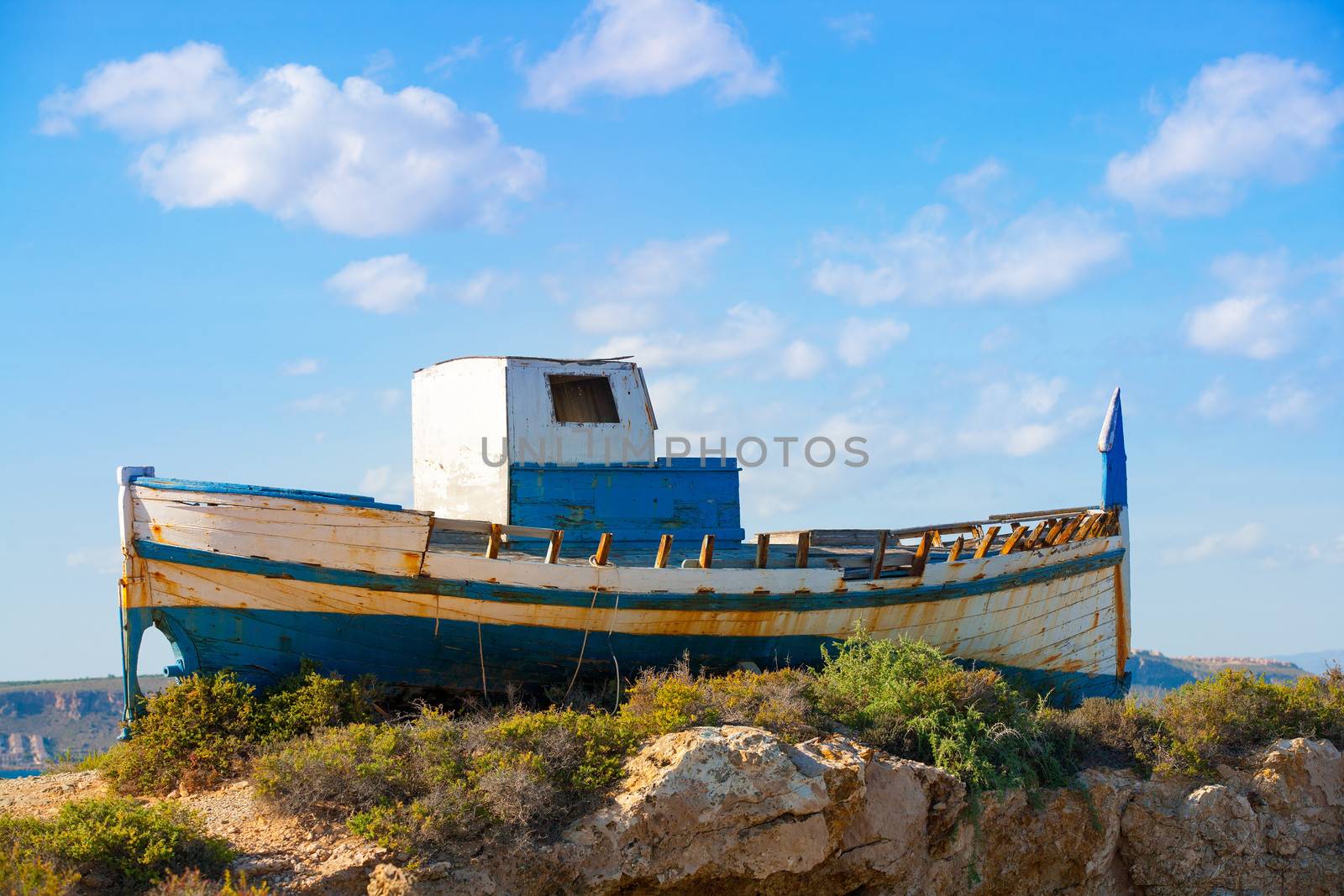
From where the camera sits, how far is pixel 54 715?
3728 cm

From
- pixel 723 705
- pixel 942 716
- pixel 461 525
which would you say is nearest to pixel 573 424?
pixel 461 525

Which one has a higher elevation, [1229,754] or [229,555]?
[229,555]

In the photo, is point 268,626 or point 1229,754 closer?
point 268,626

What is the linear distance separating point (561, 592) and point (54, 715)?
106 ft

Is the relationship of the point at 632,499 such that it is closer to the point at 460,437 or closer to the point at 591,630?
the point at 460,437

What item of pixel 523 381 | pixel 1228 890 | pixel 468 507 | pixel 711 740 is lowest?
pixel 1228 890

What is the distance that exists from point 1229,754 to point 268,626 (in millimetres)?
8825

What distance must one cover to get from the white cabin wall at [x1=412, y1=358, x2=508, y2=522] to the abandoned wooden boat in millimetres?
30

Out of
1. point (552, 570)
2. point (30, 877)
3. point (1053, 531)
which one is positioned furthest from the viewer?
point (1053, 531)

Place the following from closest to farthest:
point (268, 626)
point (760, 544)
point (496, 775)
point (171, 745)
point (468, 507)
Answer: point (496, 775)
point (171, 745)
point (268, 626)
point (760, 544)
point (468, 507)

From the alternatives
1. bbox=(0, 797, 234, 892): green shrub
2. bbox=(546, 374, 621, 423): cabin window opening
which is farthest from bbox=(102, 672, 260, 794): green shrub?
bbox=(546, 374, 621, 423): cabin window opening

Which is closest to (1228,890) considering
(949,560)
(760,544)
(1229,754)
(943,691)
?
(1229,754)

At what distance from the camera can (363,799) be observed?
27.1 ft

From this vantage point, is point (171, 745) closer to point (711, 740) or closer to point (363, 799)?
point (363, 799)
